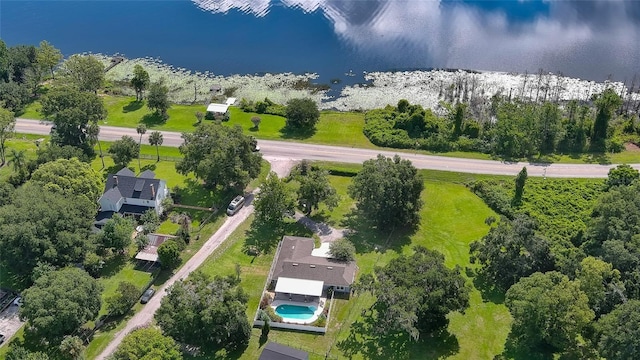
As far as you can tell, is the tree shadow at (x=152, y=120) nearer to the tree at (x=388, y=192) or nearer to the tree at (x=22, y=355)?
the tree at (x=388, y=192)

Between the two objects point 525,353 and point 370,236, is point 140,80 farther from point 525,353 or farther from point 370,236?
point 525,353

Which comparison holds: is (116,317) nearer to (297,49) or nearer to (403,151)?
(403,151)

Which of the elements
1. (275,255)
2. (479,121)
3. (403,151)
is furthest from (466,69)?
(275,255)


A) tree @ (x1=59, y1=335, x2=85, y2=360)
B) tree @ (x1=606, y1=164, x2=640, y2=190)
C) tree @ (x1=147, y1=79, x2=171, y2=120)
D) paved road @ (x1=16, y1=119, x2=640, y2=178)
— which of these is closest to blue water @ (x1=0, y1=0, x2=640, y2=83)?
tree @ (x1=147, y1=79, x2=171, y2=120)

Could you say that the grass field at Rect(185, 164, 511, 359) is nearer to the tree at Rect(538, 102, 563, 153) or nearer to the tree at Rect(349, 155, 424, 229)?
the tree at Rect(349, 155, 424, 229)

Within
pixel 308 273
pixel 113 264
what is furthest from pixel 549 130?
pixel 113 264

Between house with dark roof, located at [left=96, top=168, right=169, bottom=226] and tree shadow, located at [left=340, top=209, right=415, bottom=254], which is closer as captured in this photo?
tree shadow, located at [left=340, top=209, right=415, bottom=254]

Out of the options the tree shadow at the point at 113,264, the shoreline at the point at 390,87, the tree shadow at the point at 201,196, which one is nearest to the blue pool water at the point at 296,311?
the tree shadow at the point at 113,264

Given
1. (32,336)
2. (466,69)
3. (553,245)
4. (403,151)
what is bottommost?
(32,336)
